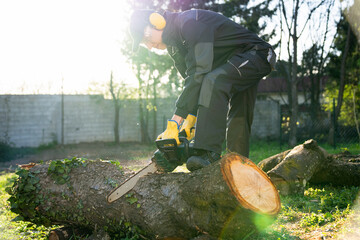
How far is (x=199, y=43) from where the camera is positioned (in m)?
2.41

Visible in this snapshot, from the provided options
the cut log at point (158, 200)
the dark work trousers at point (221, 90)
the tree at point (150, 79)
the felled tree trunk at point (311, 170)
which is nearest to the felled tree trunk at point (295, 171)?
the felled tree trunk at point (311, 170)

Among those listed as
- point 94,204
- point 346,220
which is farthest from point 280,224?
point 94,204

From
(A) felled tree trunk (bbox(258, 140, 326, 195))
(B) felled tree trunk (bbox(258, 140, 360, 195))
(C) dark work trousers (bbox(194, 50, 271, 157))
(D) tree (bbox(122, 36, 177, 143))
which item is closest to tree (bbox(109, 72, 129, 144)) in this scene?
(D) tree (bbox(122, 36, 177, 143))

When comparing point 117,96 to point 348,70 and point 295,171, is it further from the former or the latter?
point 295,171

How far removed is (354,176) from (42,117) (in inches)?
488

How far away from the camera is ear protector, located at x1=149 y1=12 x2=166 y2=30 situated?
2537 millimetres

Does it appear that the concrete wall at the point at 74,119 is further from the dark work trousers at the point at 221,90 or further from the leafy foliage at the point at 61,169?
the dark work trousers at the point at 221,90

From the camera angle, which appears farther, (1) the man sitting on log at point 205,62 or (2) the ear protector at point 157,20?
(2) the ear protector at point 157,20

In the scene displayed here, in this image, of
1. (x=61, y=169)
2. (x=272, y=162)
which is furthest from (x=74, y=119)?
(x=61, y=169)

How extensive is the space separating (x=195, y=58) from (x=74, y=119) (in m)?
12.5

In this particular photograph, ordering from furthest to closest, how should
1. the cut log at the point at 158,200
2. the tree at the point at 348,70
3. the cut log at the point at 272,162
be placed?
1. the tree at the point at 348,70
2. the cut log at the point at 272,162
3. the cut log at the point at 158,200

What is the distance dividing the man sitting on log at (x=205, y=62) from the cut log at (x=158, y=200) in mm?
239

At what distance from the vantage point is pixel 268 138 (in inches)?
611

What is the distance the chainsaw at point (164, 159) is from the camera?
228 centimetres
